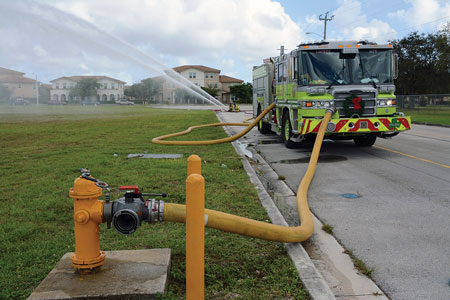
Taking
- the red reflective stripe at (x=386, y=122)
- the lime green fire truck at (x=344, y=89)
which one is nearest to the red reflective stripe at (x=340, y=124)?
the lime green fire truck at (x=344, y=89)

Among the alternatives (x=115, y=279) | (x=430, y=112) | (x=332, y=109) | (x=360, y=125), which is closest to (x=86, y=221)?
(x=115, y=279)

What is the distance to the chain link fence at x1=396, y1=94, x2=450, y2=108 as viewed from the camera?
28484 millimetres

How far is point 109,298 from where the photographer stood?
121 inches

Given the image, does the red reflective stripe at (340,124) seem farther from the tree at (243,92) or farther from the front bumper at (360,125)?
the tree at (243,92)

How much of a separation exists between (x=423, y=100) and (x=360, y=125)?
23764 mm

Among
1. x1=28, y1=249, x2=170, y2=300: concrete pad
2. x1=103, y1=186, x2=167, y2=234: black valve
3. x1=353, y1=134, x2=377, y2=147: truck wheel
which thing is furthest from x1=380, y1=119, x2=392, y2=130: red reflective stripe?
x1=103, y1=186, x2=167, y2=234: black valve

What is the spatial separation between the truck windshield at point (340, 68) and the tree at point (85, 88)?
20416mm

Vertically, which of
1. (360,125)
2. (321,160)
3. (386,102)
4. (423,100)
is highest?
(423,100)

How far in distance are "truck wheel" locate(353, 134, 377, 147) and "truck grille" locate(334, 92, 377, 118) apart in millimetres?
1632

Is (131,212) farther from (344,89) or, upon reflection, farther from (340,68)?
(340,68)

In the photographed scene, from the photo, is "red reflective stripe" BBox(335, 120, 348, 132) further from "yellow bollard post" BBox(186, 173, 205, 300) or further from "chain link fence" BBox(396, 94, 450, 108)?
"chain link fence" BBox(396, 94, 450, 108)

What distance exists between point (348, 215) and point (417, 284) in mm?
1975

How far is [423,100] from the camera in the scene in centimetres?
3062

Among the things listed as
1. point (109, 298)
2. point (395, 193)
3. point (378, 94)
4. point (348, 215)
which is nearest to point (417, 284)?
point (348, 215)
